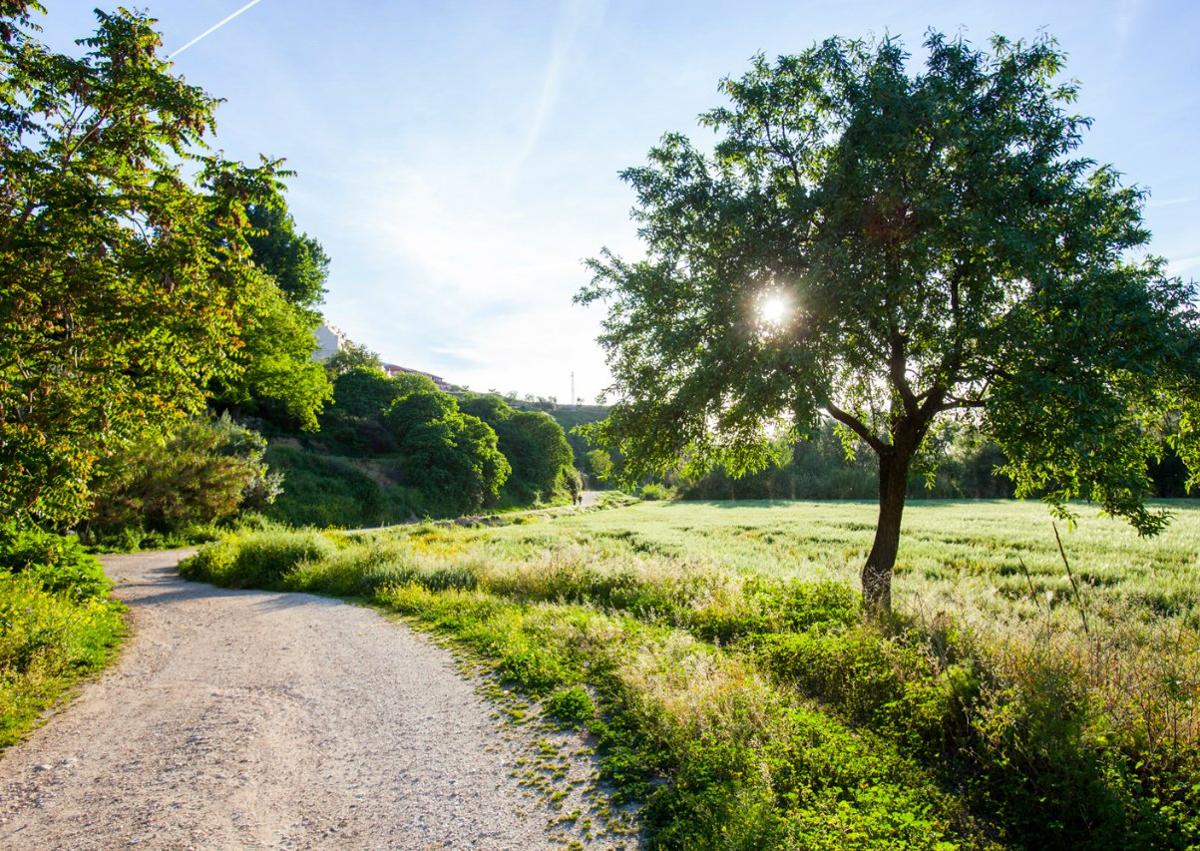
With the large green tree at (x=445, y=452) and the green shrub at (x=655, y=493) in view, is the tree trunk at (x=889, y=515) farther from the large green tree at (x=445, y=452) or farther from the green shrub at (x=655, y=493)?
the green shrub at (x=655, y=493)

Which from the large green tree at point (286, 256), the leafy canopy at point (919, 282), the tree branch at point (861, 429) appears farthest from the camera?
the large green tree at point (286, 256)

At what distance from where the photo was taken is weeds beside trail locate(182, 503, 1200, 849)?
4.62m

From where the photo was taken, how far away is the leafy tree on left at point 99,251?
610cm

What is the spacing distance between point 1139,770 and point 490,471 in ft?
155

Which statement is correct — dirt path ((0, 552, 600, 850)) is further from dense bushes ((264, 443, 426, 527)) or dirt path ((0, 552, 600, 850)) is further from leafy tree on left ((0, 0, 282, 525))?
dense bushes ((264, 443, 426, 527))

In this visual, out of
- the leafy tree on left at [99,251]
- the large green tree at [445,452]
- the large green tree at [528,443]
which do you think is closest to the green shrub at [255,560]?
the leafy tree on left at [99,251]

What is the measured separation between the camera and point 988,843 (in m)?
4.57

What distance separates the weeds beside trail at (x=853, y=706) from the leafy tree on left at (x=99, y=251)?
5948mm

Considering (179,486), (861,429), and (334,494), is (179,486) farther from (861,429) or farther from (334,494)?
(861,429)

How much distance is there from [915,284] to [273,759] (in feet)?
32.4

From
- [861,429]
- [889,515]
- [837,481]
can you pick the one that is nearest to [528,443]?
[837,481]

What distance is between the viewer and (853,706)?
22.1ft

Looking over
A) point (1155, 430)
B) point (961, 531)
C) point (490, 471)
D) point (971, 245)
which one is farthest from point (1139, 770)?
point (490, 471)

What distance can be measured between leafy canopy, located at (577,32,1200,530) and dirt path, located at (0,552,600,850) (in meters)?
5.57
